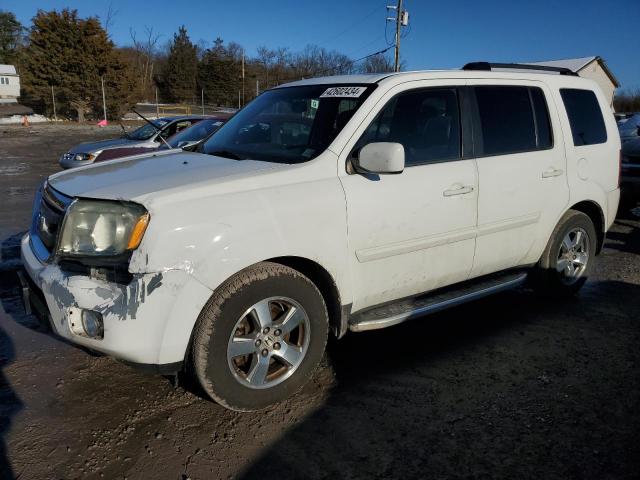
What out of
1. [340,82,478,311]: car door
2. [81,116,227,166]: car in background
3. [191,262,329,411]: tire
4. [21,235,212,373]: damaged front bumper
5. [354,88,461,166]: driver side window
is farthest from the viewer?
[81,116,227,166]: car in background

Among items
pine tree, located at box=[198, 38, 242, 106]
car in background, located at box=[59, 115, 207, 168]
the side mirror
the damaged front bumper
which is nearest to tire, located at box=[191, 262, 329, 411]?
the damaged front bumper

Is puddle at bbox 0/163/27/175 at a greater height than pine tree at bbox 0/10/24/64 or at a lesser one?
lesser

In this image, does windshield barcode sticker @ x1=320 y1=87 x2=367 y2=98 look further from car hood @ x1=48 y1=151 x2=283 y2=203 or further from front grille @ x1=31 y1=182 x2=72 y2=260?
front grille @ x1=31 y1=182 x2=72 y2=260

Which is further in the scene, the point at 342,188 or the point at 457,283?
the point at 457,283

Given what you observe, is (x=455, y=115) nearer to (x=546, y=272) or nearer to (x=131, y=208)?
(x=546, y=272)

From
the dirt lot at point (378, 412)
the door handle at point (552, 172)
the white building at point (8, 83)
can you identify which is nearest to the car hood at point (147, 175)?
the dirt lot at point (378, 412)

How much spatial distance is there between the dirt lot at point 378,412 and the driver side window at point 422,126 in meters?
1.45

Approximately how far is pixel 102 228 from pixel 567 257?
12.9ft

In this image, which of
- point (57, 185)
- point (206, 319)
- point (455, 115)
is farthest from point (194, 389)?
point (455, 115)

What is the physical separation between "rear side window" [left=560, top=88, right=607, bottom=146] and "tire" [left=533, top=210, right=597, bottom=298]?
681mm

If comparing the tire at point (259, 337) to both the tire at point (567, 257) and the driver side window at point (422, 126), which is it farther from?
the tire at point (567, 257)

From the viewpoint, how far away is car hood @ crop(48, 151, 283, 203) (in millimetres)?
2789

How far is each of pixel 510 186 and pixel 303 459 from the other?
2.51 m

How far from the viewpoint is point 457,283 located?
398 cm
